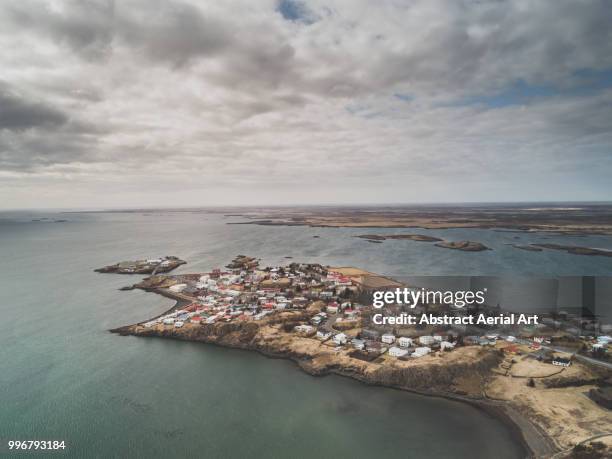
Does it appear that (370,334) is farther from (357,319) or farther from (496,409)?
(496,409)

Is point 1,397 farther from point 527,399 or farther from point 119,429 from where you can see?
point 527,399

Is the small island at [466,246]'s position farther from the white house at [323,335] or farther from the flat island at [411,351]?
the white house at [323,335]

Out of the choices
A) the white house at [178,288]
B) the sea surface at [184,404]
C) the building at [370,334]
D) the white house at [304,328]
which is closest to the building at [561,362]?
the sea surface at [184,404]

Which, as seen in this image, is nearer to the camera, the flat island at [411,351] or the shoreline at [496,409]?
the shoreline at [496,409]


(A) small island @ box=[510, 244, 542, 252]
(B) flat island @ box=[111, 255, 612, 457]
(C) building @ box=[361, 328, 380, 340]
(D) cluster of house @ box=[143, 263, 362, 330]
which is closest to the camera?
(B) flat island @ box=[111, 255, 612, 457]

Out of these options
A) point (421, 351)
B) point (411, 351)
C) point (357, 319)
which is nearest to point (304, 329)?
point (357, 319)

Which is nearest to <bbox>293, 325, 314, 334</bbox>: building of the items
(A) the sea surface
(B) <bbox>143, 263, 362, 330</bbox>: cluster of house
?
(B) <bbox>143, 263, 362, 330</bbox>: cluster of house

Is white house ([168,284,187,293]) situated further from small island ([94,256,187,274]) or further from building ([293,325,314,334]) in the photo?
building ([293,325,314,334])
